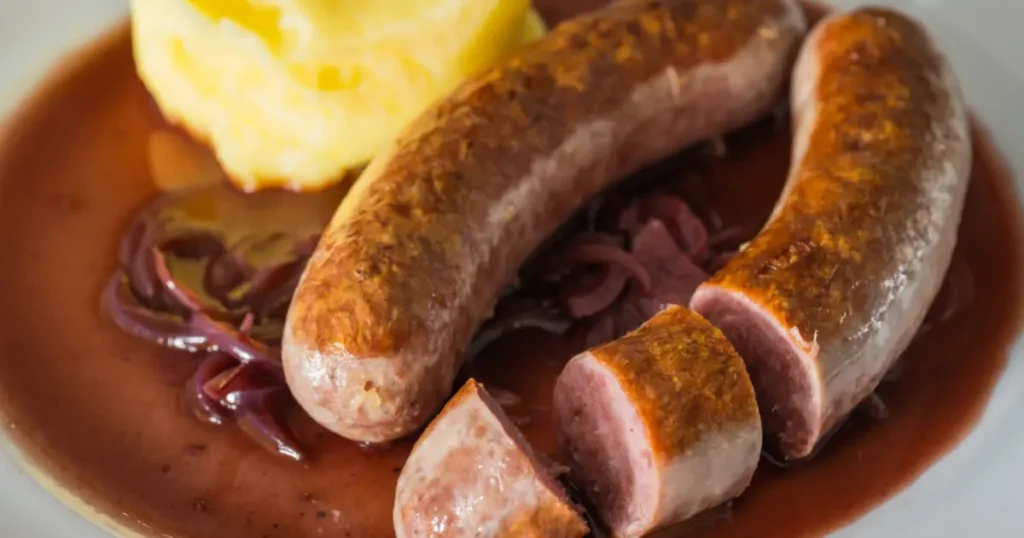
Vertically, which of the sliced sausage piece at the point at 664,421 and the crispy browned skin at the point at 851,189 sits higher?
the crispy browned skin at the point at 851,189

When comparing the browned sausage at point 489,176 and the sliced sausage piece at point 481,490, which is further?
the browned sausage at point 489,176

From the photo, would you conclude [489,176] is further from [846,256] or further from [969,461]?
[969,461]

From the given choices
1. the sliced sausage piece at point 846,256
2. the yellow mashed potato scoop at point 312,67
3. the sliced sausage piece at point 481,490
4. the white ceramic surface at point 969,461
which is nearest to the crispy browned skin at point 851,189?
the sliced sausage piece at point 846,256

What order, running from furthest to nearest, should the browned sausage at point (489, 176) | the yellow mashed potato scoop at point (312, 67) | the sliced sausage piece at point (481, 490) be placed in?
the yellow mashed potato scoop at point (312, 67), the browned sausage at point (489, 176), the sliced sausage piece at point (481, 490)

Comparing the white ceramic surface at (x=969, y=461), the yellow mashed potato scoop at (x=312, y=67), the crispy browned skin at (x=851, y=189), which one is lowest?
the white ceramic surface at (x=969, y=461)

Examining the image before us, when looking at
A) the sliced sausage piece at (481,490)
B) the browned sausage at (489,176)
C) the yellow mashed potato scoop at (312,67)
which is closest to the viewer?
the sliced sausage piece at (481,490)

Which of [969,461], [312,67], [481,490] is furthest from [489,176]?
[969,461]

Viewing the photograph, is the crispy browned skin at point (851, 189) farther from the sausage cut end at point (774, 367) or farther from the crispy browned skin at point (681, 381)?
the crispy browned skin at point (681, 381)

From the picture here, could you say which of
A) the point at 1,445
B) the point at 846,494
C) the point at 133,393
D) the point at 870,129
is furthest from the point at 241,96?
the point at 846,494
